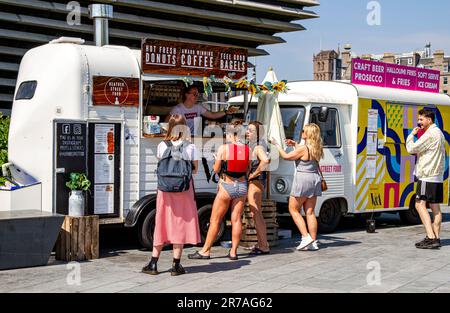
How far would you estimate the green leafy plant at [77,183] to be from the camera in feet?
27.6

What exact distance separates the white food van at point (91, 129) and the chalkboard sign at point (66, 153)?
0.01 m

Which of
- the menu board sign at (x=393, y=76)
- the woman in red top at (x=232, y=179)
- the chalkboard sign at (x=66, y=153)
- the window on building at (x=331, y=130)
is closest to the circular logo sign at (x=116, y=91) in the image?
the chalkboard sign at (x=66, y=153)

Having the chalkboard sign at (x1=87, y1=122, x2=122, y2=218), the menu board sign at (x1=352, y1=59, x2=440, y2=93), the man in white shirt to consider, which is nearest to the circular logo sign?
the chalkboard sign at (x1=87, y1=122, x2=122, y2=218)

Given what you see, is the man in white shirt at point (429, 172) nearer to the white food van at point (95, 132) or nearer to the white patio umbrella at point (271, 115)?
the white patio umbrella at point (271, 115)

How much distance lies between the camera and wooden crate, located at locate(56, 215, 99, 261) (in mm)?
8367

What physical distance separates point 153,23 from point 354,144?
8726 millimetres

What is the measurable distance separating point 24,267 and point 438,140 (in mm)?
5913

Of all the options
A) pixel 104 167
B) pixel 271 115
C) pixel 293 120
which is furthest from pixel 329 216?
pixel 104 167

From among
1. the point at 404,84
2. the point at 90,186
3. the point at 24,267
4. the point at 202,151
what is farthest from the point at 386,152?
the point at 24,267

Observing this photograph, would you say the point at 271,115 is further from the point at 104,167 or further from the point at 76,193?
the point at 76,193

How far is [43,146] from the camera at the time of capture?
8617mm

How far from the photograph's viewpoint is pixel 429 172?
31.9ft
